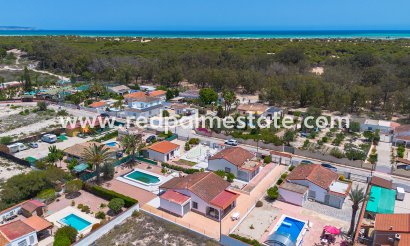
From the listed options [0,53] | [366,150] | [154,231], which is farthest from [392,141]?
[0,53]

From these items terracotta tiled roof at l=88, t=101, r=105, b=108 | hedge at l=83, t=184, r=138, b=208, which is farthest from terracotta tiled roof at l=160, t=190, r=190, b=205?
terracotta tiled roof at l=88, t=101, r=105, b=108

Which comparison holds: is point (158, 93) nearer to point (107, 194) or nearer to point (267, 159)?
point (267, 159)

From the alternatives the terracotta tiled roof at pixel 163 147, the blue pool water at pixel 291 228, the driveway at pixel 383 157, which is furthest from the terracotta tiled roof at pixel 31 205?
the driveway at pixel 383 157

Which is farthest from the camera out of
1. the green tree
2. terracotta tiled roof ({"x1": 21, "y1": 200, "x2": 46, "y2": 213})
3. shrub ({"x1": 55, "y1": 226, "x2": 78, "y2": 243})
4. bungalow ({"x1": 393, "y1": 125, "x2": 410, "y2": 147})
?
the green tree

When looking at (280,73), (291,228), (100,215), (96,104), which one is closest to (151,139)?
(100,215)

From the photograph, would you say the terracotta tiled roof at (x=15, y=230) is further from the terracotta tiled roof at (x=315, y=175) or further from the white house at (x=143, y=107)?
the white house at (x=143, y=107)

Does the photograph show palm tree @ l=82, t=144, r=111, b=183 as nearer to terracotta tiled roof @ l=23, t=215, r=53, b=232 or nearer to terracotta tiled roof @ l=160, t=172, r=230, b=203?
terracotta tiled roof @ l=160, t=172, r=230, b=203
